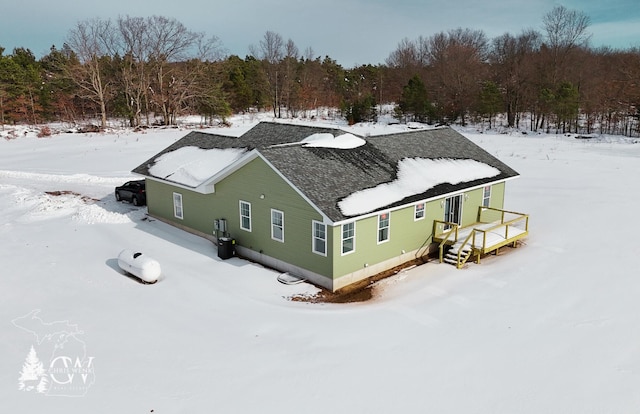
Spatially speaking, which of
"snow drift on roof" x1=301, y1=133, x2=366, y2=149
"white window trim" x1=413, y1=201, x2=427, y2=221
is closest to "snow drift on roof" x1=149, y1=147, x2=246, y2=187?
"snow drift on roof" x1=301, y1=133, x2=366, y2=149

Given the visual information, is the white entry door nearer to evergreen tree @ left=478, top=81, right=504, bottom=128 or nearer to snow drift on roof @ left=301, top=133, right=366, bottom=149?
snow drift on roof @ left=301, top=133, right=366, bottom=149

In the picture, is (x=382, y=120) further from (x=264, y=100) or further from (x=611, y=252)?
(x=611, y=252)

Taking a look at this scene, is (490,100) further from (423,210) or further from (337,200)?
(337,200)

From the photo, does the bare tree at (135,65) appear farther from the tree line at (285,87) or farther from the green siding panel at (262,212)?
the green siding panel at (262,212)

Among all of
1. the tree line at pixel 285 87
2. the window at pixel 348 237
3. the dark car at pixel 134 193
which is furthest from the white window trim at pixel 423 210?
the tree line at pixel 285 87

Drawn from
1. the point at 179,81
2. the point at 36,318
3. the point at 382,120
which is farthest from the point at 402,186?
the point at 382,120
